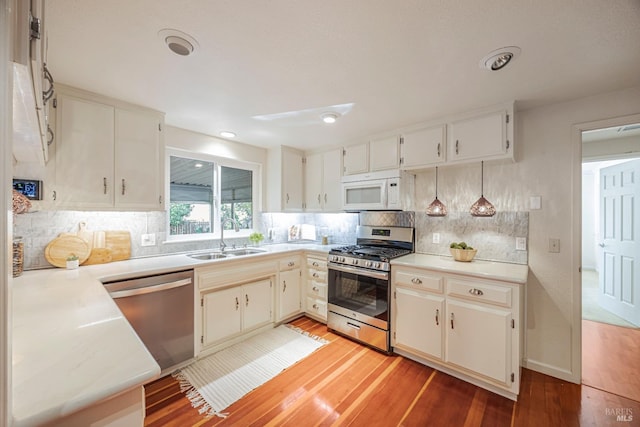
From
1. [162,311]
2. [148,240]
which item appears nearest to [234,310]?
[162,311]

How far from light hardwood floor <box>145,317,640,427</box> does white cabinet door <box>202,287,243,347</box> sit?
17.6 inches

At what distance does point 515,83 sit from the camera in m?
1.82

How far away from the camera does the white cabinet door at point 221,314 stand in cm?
236

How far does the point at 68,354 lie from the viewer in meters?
0.82

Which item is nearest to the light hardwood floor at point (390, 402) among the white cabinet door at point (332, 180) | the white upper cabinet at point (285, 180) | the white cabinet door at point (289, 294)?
the white cabinet door at point (289, 294)

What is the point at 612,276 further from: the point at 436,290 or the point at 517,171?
the point at 436,290

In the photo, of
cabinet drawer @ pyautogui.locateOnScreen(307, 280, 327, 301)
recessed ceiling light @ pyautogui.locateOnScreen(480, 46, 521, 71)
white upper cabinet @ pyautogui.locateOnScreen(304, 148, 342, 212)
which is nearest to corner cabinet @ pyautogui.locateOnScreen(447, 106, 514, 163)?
recessed ceiling light @ pyautogui.locateOnScreen(480, 46, 521, 71)

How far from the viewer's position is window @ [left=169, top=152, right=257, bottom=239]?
2.89 meters

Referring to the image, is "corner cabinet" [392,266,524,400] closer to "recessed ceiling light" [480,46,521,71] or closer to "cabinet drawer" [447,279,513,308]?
"cabinet drawer" [447,279,513,308]

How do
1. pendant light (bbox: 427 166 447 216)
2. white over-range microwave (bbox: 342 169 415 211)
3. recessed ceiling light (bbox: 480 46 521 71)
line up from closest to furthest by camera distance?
recessed ceiling light (bbox: 480 46 521 71), pendant light (bbox: 427 166 447 216), white over-range microwave (bbox: 342 169 415 211)

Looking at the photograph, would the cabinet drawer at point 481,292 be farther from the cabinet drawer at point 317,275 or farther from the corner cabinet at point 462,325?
the cabinet drawer at point 317,275

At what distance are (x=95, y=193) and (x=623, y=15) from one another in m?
3.41

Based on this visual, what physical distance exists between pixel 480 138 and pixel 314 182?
6.73 ft

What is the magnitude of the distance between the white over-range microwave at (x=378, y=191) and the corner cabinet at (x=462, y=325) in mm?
735
